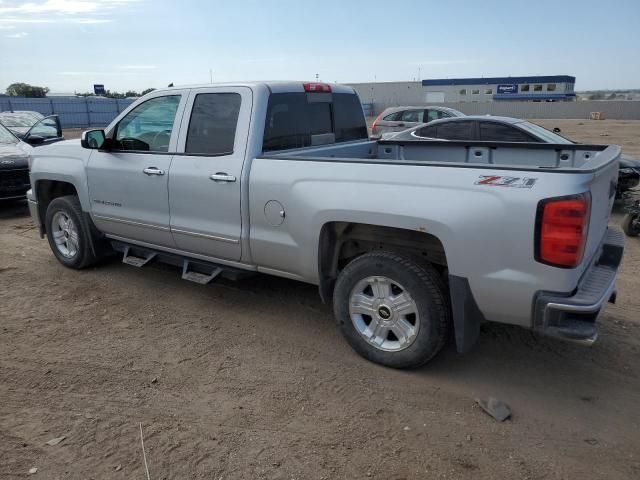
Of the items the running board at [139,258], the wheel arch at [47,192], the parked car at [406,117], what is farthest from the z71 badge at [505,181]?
the parked car at [406,117]

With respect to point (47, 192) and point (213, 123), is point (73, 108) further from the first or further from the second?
point (213, 123)

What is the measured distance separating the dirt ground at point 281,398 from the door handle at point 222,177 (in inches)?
49.3

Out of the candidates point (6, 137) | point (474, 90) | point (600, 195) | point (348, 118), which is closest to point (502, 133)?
point (348, 118)

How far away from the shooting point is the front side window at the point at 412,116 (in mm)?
14930

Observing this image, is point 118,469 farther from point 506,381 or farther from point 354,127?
point 354,127

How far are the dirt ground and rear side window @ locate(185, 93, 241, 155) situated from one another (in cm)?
148

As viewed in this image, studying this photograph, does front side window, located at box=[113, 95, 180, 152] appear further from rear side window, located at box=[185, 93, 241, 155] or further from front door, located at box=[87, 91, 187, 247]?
rear side window, located at box=[185, 93, 241, 155]

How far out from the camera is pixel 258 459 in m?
2.92

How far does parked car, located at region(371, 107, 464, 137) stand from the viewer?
14.8m

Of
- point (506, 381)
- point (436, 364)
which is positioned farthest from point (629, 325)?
point (436, 364)

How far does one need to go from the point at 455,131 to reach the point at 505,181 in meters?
7.11

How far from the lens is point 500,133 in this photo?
9.15m

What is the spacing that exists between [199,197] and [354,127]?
1.82 metres

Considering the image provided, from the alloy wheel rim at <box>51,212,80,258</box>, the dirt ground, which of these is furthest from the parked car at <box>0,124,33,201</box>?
the dirt ground
